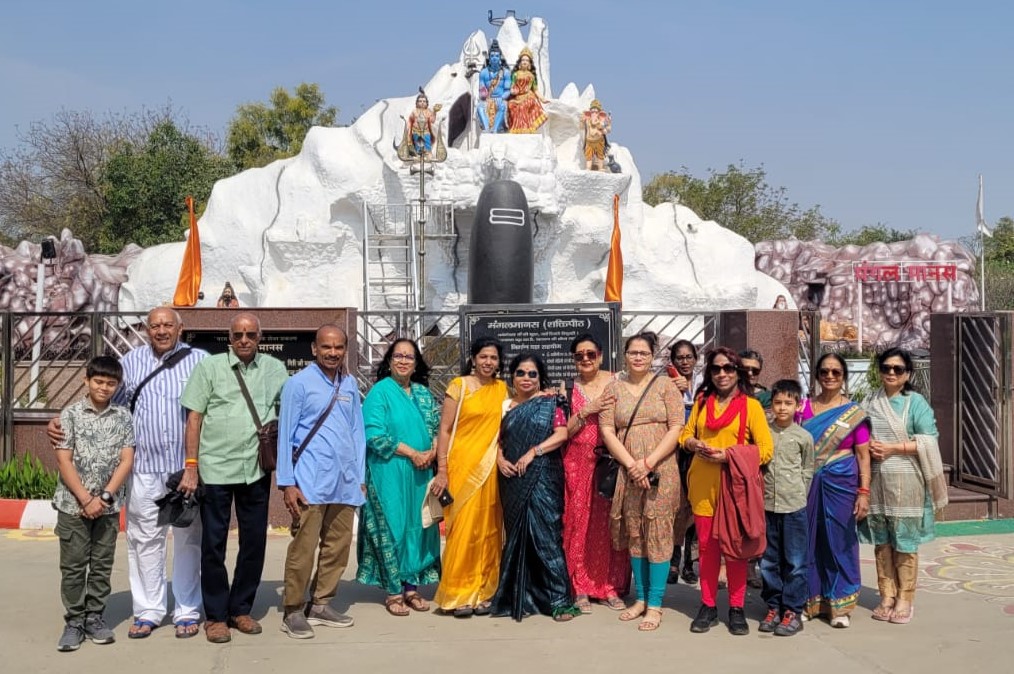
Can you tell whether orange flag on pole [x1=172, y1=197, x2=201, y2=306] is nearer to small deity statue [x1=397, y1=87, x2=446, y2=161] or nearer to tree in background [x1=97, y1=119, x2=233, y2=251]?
small deity statue [x1=397, y1=87, x2=446, y2=161]

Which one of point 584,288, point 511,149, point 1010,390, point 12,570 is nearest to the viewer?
point 12,570

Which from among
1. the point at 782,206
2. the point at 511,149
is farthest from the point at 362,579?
the point at 782,206

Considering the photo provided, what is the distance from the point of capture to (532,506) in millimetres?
4984

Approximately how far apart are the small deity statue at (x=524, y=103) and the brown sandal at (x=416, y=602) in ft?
58.5

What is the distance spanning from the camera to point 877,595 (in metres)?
5.55

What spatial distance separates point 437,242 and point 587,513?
16605 mm

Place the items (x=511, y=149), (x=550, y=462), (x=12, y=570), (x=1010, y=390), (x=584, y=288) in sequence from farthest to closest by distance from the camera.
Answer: (x=584, y=288)
(x=511, y=149)
(x=1010, y=390)
(x=12, y=570)
(x=550, y=462)

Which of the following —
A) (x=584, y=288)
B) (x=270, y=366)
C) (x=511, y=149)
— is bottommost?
(x=270, y=366)

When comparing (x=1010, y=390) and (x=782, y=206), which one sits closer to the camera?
(x=1010, y=390)

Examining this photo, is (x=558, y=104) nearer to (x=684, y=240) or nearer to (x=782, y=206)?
(x=684, y=240)

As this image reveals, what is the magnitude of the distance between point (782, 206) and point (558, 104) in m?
16.7

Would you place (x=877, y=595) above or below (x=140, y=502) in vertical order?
below

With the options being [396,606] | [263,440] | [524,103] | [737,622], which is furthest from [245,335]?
[524,103]

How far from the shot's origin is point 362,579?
16.7 ft
